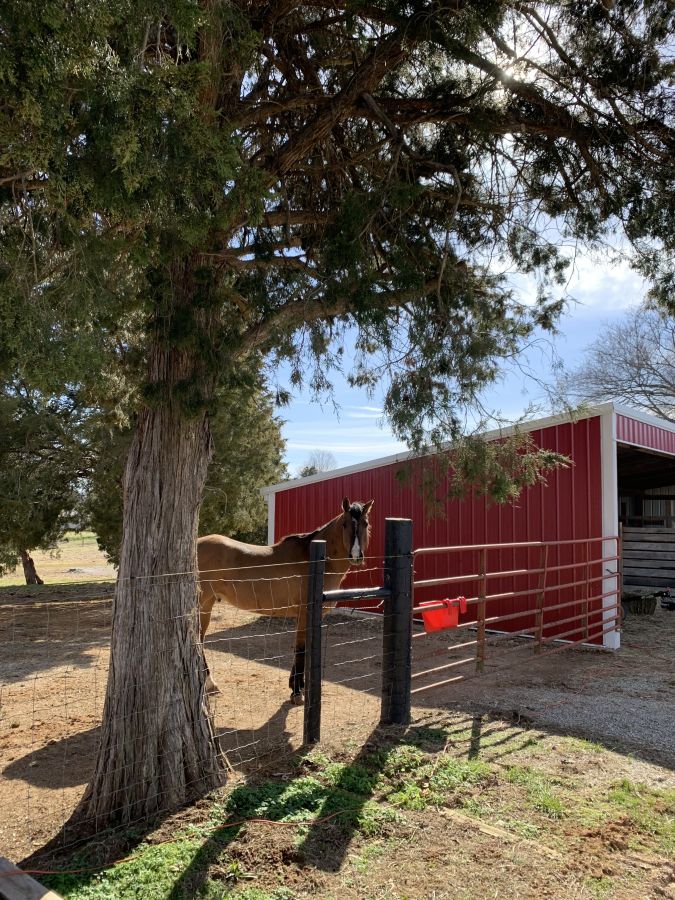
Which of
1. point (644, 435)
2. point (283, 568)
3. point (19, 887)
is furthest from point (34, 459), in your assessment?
point (19, 887)

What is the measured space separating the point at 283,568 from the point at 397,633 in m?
2.21

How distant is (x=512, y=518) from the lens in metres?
10.2

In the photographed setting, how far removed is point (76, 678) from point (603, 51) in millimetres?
8104

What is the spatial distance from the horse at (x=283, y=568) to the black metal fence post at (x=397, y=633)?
978 millimetres

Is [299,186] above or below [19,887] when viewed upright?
above

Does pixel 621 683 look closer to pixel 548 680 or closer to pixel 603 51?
pixel 548 680

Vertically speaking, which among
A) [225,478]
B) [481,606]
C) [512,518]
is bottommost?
[481,606]

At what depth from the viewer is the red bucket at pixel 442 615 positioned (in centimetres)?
545

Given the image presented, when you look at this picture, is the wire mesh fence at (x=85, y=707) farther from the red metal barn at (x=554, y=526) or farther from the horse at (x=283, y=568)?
the red metal barn at (x=554, y=526)

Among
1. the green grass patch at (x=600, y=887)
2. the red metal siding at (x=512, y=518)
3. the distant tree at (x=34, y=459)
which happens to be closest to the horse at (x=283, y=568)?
the red metal siding at (x=512, y=518)

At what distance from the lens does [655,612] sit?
1226 centimetres

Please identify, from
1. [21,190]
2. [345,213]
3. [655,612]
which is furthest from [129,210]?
[655,612]

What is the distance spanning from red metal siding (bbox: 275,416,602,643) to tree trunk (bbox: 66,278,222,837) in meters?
4.09

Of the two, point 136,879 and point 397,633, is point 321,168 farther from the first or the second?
point 136,879
